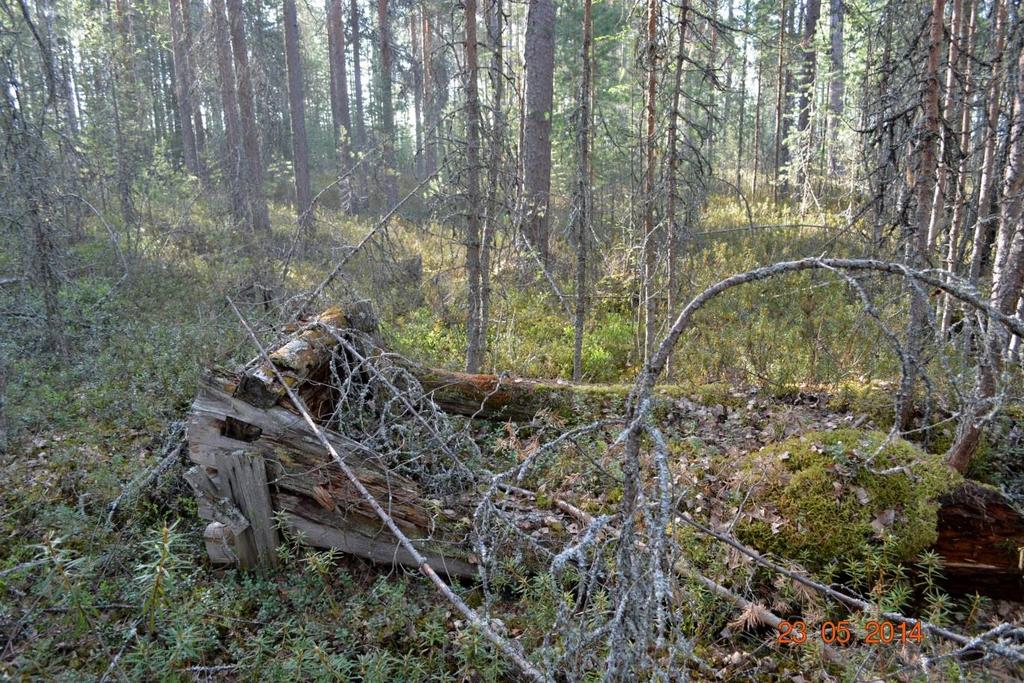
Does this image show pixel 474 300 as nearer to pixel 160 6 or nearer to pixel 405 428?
pixel 405 428

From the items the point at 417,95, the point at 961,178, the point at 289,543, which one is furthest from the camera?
the point at 417,95

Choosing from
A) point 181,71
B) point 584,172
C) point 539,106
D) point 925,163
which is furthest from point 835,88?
point 181,71

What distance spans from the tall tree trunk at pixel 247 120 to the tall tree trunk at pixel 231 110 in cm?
19

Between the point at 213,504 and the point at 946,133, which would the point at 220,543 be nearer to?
the point at 213,504

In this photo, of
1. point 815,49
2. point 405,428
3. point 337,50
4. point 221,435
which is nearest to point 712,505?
point 405,428

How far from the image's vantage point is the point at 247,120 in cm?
1586

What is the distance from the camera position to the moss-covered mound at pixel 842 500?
3723 millimetres

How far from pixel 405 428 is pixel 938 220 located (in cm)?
771

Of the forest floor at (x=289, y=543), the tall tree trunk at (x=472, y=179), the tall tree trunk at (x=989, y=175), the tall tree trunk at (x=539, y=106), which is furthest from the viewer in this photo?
the tall tree trunk at (x=539, y=106)

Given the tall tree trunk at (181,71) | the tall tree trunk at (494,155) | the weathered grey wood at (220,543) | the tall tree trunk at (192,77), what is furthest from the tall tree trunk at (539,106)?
the tall tree trunk at (181,71)

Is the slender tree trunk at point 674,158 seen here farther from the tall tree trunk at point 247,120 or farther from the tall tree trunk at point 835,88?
the tall tree trunk at point 835,88

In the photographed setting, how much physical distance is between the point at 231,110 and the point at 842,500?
718 inches

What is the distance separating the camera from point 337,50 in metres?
20.5

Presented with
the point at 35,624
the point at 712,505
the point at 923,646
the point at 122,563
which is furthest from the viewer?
the point at 712,505
